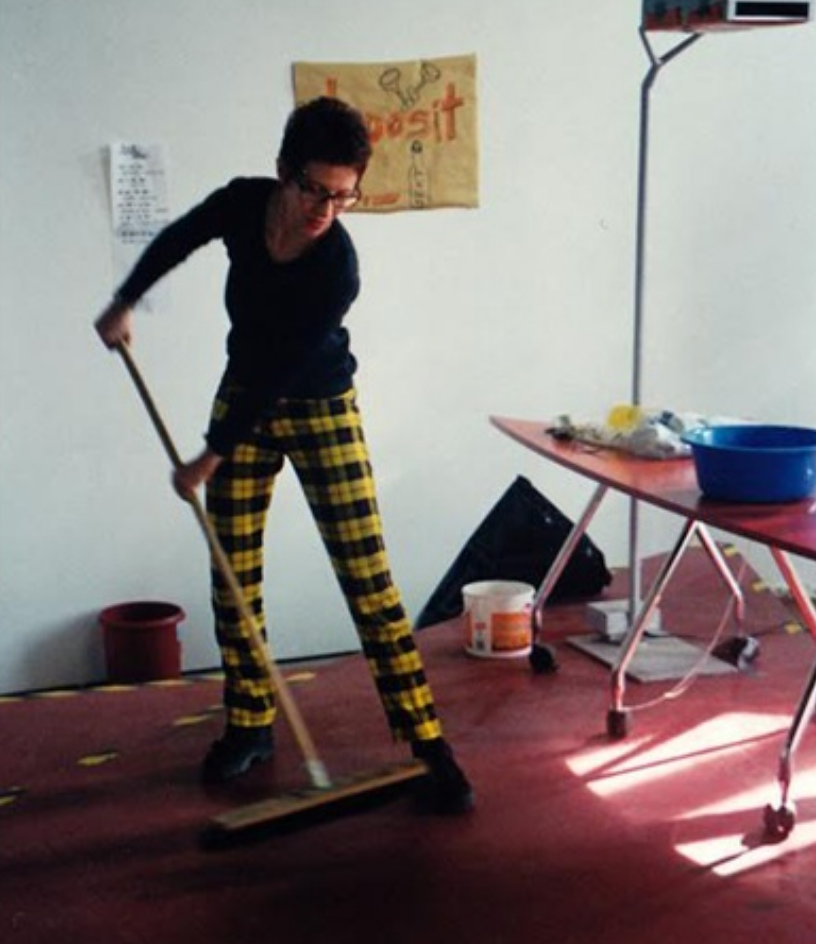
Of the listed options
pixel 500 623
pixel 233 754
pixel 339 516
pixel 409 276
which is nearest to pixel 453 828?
pixel 233 754

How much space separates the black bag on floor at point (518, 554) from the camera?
3771mm

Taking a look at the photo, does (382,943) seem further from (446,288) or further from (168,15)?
(168,15)

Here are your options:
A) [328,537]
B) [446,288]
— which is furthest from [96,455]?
[328,537]

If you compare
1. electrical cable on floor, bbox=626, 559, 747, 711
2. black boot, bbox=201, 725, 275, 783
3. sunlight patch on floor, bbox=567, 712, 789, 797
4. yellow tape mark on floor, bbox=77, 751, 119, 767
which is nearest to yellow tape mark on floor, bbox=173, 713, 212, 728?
yellow tape mark on floor, bbox=77, 751, 119, 767

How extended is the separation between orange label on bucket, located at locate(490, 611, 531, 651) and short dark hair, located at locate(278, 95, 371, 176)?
4.76 ft

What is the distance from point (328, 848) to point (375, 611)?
1.39 feet

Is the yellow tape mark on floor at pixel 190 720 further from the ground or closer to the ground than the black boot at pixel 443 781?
closer to the ground

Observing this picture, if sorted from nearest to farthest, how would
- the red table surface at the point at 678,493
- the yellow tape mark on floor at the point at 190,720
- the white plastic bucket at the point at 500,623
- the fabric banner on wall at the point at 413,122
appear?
the red table surface at the point at 678,493
the yellow tape mark on floor at the point at 190,720
the white plastic bucket at the point at 500,623
the fabric banner on wall at the point at 413,122

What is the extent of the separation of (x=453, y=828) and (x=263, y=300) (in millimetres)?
995

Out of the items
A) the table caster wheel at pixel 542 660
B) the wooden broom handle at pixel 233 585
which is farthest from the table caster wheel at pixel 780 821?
the table caster wheel at pixel 542 660

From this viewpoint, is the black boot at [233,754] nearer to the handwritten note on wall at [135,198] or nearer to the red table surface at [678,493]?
the red table surface at [678,493]

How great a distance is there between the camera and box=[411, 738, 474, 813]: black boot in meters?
2.54

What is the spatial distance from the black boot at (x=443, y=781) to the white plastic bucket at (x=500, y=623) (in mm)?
857

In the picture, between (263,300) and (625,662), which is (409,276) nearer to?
(625,662)
